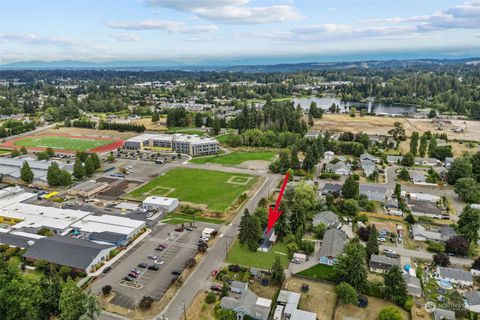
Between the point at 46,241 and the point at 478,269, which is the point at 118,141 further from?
the point at 478,269

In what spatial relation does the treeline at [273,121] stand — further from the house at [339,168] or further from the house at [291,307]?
the house at [291,307]

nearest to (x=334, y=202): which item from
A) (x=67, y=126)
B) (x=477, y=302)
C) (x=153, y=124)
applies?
(x=477, y=302)

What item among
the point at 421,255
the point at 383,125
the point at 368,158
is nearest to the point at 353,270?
the point at 421,255

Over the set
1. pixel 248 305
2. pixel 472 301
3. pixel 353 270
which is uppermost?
pixel 353 270

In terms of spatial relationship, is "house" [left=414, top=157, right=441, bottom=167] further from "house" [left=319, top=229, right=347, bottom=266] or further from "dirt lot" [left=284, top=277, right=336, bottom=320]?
"dirt lot" [left=284, top=277, right=336, bottom=320]

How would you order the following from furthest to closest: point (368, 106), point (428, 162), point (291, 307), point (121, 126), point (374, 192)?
point (368, 106), point (121, 126), point (428, 162), point (374, 192), point (291, 307)

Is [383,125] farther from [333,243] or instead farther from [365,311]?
[365,311]
